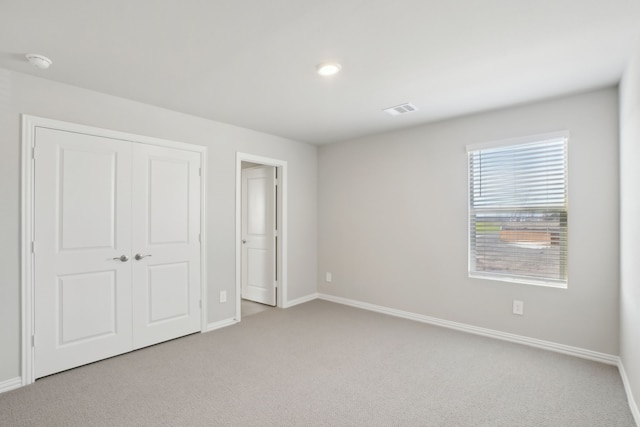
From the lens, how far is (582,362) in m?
2.94

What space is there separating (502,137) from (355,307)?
2.89m

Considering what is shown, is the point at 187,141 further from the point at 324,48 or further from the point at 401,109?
the point at 401,109

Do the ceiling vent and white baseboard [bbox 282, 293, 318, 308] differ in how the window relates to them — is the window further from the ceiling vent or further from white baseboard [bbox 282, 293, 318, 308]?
white baseboard [bbox 282, 293, 318, 308]

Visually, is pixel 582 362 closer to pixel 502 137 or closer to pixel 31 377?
pixel 502 137

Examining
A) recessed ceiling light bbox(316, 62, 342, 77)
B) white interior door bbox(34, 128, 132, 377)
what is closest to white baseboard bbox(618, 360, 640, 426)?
recessed ceiling light bbox(316, 62, 342, 77)

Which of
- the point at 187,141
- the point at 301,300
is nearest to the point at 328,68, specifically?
the point at 187,141

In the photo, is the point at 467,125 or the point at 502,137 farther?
the point at 467,125

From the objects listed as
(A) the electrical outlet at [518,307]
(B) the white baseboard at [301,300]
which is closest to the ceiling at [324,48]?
(A) the electrical outlet at [518,307]

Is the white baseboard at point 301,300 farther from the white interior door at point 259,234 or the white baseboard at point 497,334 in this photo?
the white baseboard at point 497,334

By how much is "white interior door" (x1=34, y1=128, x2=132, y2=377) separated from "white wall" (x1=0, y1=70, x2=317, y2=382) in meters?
0.15

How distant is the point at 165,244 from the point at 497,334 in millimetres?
3664

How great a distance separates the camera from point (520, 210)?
11.2ft

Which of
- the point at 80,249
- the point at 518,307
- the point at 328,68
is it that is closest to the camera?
the point at 328,68

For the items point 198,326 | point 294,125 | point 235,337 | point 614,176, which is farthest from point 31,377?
point 614,176
